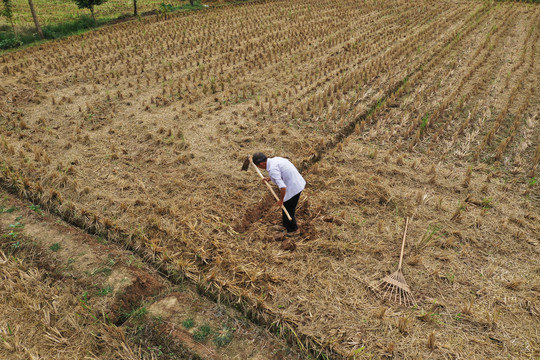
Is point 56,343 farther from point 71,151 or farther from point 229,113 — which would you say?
point 229,113

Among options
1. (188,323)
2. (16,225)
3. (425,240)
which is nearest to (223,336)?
(188,323)

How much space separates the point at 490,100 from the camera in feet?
27.8

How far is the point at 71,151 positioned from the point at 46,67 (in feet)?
22.1

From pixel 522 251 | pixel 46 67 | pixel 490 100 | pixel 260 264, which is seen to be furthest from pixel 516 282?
pixel 46 67

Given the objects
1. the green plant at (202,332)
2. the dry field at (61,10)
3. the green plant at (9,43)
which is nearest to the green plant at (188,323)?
the green plant at (202,332)

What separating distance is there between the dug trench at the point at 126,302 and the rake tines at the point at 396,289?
140 cm

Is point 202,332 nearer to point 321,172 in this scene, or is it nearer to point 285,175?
point 285,175

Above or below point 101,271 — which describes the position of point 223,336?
below

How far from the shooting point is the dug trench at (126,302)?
338 centimetres

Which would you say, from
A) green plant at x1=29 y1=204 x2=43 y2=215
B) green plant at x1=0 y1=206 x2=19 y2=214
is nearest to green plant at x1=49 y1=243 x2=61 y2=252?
green plant at x1=29 y1=204 x2=43 y2=215

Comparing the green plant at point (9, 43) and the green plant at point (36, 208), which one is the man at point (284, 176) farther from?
the green plant at point (9, 43)

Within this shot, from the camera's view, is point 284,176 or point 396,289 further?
point 284,176

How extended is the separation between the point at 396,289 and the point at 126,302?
11.1 feet

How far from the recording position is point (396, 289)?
395cm
